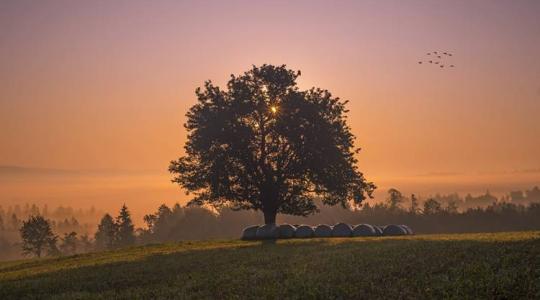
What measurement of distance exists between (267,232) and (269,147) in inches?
502

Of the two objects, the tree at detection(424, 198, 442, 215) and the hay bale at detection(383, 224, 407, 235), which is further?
the tree at detection(424, 198, 442, 215)

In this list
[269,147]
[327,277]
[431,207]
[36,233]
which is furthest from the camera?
[431,207]

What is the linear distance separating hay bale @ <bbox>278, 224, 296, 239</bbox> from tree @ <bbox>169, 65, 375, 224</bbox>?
2745mm

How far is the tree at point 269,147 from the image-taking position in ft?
235

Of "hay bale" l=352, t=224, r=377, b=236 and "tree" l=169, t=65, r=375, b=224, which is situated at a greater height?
"tree" l=169, t=65, r=375, b=224

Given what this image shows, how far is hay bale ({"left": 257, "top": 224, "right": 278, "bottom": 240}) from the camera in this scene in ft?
250

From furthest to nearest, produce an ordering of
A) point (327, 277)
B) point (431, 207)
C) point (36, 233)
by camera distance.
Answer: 1. point (431, 207)
2. point (36, 233)
3. point (327, 277)

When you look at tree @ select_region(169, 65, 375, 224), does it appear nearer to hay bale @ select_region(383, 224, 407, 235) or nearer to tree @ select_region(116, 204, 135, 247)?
hay bale @ select_region(383, 224, 407, 235)

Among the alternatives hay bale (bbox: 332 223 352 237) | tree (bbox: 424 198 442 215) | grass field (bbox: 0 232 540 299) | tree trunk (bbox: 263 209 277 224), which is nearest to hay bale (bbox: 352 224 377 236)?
hay bale (bbox: 332 223 352 237)

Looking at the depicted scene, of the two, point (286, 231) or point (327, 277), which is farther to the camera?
point (286, 231)

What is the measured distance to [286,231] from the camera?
250 feet

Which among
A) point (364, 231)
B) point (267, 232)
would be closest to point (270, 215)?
point (267, 232)

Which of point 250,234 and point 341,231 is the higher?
point 250,234

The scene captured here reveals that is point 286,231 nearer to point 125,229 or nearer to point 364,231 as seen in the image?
point 364,231
